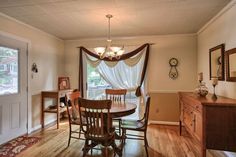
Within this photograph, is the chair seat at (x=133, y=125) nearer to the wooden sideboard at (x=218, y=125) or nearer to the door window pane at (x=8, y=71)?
the wooden sideboard at (x=218, y=125)

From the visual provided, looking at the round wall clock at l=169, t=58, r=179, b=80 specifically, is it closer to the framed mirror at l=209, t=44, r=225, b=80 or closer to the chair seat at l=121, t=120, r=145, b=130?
the framed mirror at l=209, t=44, r=225, b=80

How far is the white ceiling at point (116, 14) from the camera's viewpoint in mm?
2637

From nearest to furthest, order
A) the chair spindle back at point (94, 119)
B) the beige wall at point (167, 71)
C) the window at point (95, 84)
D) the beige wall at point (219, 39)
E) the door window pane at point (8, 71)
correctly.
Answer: the chair spindle back at point (94, 119), the beige wall at point (219, 39), the door window pane at point (8, 71), the beige wall at point (167, 71), the window at point (95, 84)

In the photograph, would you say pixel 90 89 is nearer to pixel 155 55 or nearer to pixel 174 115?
pixel 155 55

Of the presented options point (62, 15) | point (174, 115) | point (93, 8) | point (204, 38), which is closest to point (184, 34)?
point (204, 38)

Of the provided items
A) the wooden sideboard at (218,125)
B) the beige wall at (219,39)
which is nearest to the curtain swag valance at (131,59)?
the beige wall at (219,39)

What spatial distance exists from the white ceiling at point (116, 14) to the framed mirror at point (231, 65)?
75cm

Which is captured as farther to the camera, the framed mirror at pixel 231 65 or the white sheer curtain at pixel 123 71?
the white sheer curtain at pixel 123 71

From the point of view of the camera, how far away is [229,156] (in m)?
2.63

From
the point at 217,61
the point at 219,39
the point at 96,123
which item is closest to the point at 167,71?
the point at 217,61

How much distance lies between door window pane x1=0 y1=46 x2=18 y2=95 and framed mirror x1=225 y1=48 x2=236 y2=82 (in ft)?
12.5

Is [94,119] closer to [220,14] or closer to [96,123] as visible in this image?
[96,123]

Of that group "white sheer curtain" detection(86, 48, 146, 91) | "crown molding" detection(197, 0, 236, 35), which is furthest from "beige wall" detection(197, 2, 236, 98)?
"white sheer curtain" detection(86, 48, 146, 91)

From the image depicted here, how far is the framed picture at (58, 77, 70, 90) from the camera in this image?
4.95 metres
